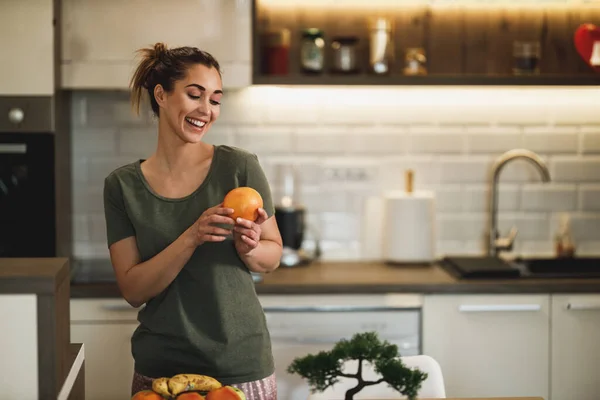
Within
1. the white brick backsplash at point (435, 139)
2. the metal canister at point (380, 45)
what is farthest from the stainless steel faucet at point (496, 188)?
the metal canister at point (380, 45)

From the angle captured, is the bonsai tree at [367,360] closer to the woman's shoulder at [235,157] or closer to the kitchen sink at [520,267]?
the woman's shoulder at [235,157]

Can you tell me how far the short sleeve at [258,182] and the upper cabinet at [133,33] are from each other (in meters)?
1.12

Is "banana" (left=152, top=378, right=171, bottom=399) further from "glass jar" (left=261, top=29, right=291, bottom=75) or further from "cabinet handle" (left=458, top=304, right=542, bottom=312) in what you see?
"glass jar" (left=261, top=29, right=291, bottom=75)

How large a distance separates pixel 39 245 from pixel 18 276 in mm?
1716

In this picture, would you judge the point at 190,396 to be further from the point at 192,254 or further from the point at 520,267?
the point at 520,267

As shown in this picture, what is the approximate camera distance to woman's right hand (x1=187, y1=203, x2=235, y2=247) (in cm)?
183

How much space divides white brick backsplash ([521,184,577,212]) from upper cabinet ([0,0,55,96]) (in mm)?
1986

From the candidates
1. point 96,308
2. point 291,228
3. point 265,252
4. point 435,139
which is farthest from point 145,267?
point 435,139

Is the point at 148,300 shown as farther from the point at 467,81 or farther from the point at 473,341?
the point at 467,81

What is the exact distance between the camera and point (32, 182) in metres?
3.08

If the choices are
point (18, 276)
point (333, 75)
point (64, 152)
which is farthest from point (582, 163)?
point (18, 276)

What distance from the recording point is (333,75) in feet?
11.0

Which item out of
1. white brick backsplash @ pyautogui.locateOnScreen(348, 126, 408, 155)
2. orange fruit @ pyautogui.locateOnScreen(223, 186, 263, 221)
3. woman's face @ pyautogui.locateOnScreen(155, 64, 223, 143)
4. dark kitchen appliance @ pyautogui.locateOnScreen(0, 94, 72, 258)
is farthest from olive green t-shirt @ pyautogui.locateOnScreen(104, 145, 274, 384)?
white brick backsplash @ pyautogui.locateOnScreen(348, 126, 408, 155)

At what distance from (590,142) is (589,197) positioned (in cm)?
23
